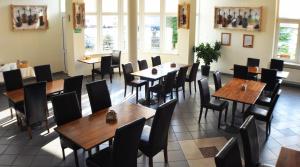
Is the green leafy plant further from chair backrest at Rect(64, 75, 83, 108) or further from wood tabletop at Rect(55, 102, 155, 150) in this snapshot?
wood tabletop at Rect(55, 102, 155, 150)

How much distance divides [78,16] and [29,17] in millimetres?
1508

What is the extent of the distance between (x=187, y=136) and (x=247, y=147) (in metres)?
2.36

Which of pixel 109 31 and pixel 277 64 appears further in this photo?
pixel 109 31

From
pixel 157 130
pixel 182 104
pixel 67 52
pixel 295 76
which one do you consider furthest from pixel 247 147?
pixel 67 52

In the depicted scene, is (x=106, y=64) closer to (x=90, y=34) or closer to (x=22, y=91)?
(x=90, y=34)

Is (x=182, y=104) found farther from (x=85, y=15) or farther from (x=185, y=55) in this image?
(x=85, y=15)

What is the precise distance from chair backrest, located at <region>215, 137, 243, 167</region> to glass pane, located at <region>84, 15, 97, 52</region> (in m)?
8.24

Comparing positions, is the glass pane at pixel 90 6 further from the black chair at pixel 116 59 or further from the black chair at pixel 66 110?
the black chair at pixel 66 110

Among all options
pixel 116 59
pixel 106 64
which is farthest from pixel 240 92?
pixel 116 59

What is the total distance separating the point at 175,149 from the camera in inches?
203

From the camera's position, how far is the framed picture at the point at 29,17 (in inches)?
358

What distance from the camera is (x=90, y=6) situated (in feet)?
33.9

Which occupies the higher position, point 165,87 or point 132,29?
point 132,29

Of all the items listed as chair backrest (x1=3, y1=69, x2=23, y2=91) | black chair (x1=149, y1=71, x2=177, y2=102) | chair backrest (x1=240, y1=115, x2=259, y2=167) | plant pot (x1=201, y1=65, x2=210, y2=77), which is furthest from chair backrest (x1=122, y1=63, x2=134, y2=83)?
chair backrest (x1=240, y1=115, x2=259, y2=167)
